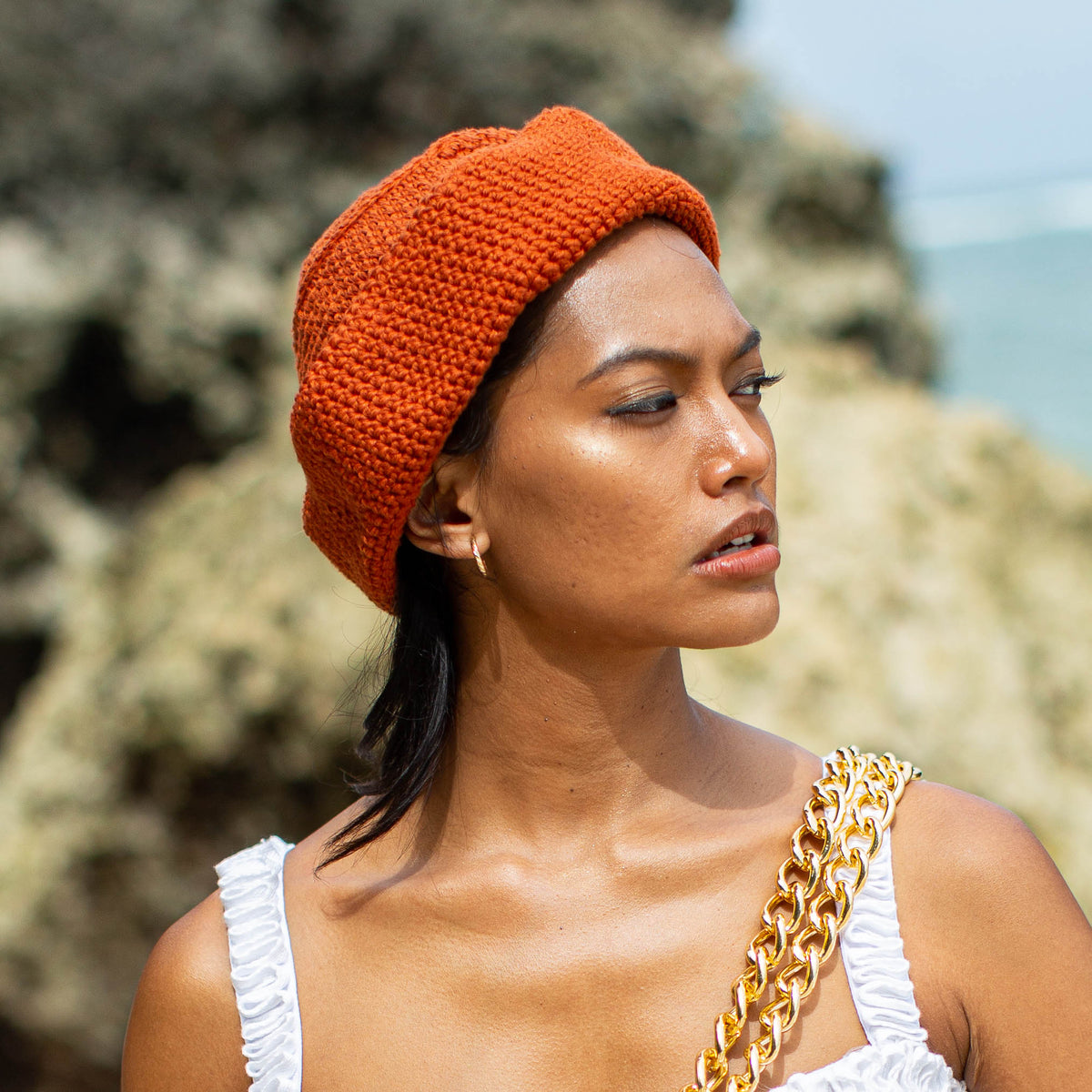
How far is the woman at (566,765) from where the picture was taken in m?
1.70

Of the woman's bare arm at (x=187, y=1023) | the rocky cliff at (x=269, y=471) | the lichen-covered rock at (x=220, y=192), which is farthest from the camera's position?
the lichen-covered rock at (x=220, y=192)

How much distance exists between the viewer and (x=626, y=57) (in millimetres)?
7496

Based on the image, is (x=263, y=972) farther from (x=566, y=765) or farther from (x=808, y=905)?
(x=808, y=905)

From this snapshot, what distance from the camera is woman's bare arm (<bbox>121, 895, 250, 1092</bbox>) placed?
194 cm

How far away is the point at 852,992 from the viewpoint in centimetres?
173

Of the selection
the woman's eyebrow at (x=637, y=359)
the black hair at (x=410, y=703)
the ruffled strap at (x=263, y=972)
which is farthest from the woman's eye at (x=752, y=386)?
the ruffled strap at (x=263, y=972)

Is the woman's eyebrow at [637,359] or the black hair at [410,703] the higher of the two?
the woman's eyebrow at [637,359]

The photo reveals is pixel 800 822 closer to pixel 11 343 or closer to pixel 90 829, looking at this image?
pixel 90 829

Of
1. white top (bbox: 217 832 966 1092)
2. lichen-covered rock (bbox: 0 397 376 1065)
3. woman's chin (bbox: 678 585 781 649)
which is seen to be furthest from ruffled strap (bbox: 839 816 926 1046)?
lichen-covered rock (bbox: 0 397 376 1065)

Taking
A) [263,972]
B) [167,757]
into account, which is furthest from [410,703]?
[167,757]

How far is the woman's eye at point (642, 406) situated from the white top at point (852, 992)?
2.28ft

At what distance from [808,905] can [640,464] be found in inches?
25.9

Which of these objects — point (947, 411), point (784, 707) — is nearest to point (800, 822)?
point (784, 707)

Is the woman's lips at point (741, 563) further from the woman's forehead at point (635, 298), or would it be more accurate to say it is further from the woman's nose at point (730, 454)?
the woman's forehead at point (635, 298)
